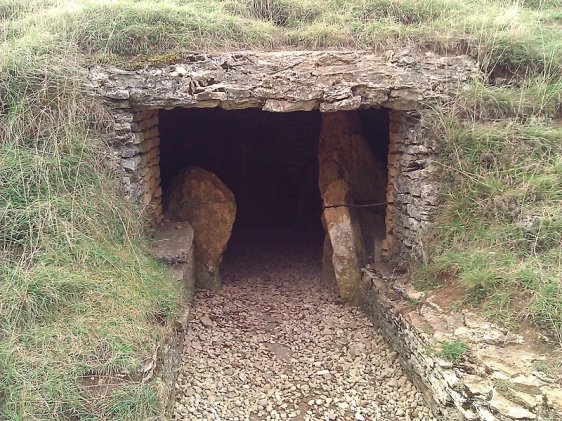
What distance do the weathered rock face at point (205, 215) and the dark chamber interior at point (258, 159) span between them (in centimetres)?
166

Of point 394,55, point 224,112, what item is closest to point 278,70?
point 394,55

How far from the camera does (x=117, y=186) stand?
4176 millimetres

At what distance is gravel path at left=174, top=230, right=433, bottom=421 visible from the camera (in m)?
3.63

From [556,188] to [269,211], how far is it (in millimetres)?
4719

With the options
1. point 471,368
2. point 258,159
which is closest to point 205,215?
point 258,159

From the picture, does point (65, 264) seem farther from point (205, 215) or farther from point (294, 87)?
point (294, 87)

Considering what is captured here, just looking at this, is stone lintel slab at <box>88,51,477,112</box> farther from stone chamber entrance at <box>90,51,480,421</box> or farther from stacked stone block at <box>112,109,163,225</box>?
stacked stone block at <box>112,109,163,225</box>

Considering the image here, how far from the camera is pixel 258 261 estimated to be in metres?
6.19

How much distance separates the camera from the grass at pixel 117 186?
9.62 feet

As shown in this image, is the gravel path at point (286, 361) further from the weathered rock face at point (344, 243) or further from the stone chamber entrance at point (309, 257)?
the weathered rock face at point (344, 243)

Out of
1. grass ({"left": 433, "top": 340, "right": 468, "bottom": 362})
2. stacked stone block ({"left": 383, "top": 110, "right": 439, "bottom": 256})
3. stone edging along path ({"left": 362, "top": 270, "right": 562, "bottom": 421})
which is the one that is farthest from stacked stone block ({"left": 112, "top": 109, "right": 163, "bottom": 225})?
grass ({"left": 433, "top": 340, "right": 468, "bottom": 362})

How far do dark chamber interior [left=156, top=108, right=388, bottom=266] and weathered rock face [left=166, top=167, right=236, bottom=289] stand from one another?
5.43 ft

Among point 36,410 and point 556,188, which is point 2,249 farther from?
point 556,188

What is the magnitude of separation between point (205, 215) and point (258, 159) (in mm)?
2845
